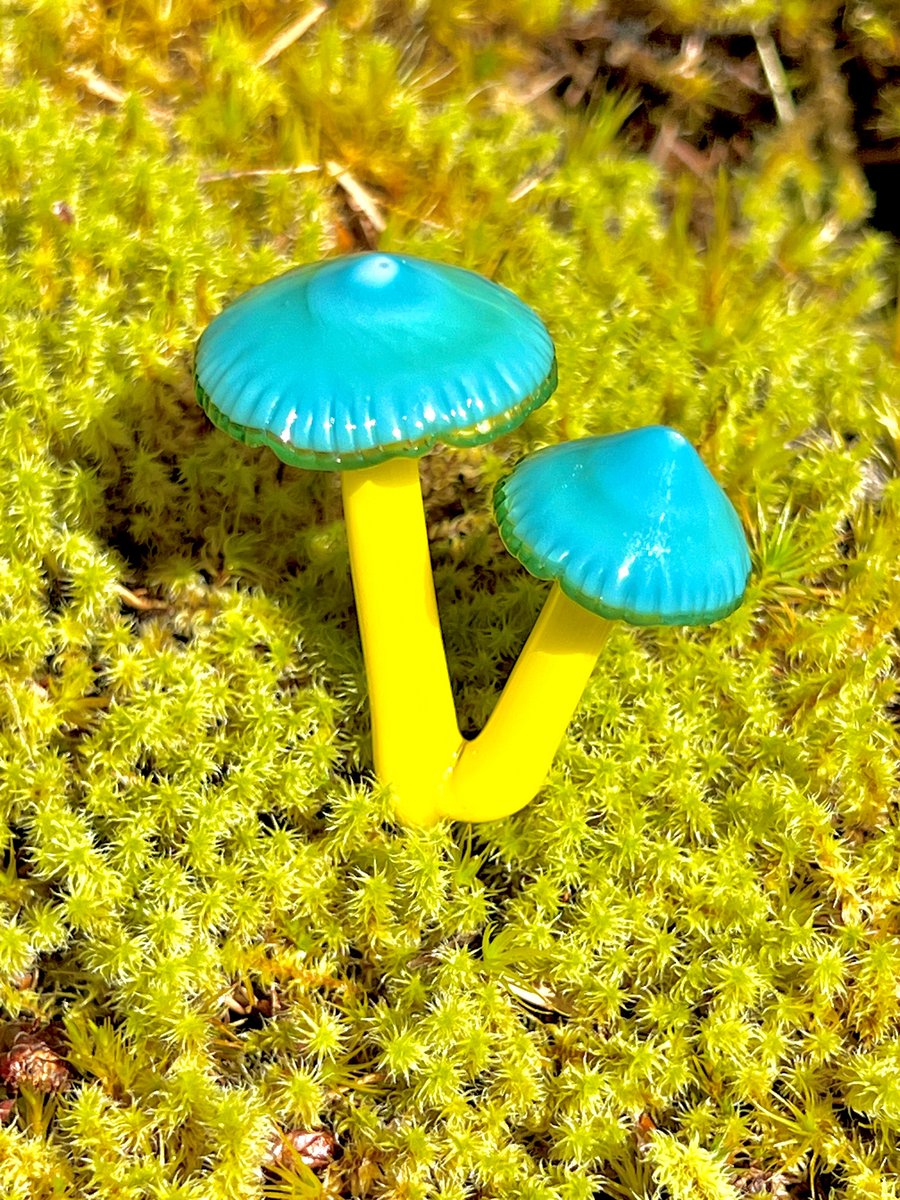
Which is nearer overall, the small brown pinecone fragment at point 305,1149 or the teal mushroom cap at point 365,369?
the teal mushroom cap at point 365,369

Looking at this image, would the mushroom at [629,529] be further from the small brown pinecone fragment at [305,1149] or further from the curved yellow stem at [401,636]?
the small brown pinecone fragment at [305,1149]

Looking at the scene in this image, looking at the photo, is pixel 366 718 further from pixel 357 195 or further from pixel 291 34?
pixel 291 34

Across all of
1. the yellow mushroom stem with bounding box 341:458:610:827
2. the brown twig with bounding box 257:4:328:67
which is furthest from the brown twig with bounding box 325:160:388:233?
the yellow mushroom stem with bounding box 341:458:610:827

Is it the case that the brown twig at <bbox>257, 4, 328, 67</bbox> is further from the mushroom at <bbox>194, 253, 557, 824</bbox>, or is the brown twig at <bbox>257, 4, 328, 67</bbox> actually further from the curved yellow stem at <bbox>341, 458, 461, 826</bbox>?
the curved yellow stem at <bbox>341, 458, 461, 826</bbox>

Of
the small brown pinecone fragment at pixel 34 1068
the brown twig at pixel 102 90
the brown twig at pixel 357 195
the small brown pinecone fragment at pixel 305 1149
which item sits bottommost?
the small brown pinecone fragment at pixel 305 1149

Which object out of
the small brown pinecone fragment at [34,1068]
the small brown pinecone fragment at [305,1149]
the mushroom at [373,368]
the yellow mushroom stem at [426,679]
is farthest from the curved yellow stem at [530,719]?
the small brown pinecone fragment at [34,1068]

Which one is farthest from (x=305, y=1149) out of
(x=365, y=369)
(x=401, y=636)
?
(x=365, y=369)
